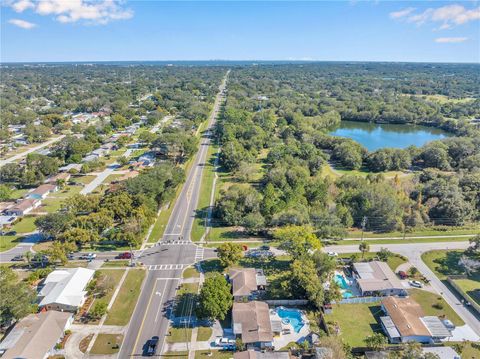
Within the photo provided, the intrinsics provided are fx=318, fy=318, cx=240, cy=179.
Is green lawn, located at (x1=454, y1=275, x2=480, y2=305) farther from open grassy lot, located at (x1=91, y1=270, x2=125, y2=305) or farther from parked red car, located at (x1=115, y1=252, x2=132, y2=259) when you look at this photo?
parked red car, located at (x1=115, y1=252, x2=132, y2=259)

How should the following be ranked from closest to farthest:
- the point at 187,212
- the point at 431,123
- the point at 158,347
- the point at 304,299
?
the point at 158,347 < the point at 304,299 < the point at 187,212 < the point at 431,123

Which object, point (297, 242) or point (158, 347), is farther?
point (297, 242)

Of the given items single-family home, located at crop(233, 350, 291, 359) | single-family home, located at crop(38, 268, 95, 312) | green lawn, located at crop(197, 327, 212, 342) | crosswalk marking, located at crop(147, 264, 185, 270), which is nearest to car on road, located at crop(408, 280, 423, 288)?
single-family home, located at crop(233, 350, 291, 359)

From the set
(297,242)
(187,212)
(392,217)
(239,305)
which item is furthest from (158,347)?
Result: (392,217)

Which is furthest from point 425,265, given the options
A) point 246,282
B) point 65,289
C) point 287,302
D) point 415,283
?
point 65,289

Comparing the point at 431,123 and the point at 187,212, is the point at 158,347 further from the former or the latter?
the point at 431,123

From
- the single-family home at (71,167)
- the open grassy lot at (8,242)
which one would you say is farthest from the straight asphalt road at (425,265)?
the single-family home at (71,167)

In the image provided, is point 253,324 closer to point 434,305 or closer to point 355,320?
point 355,320
